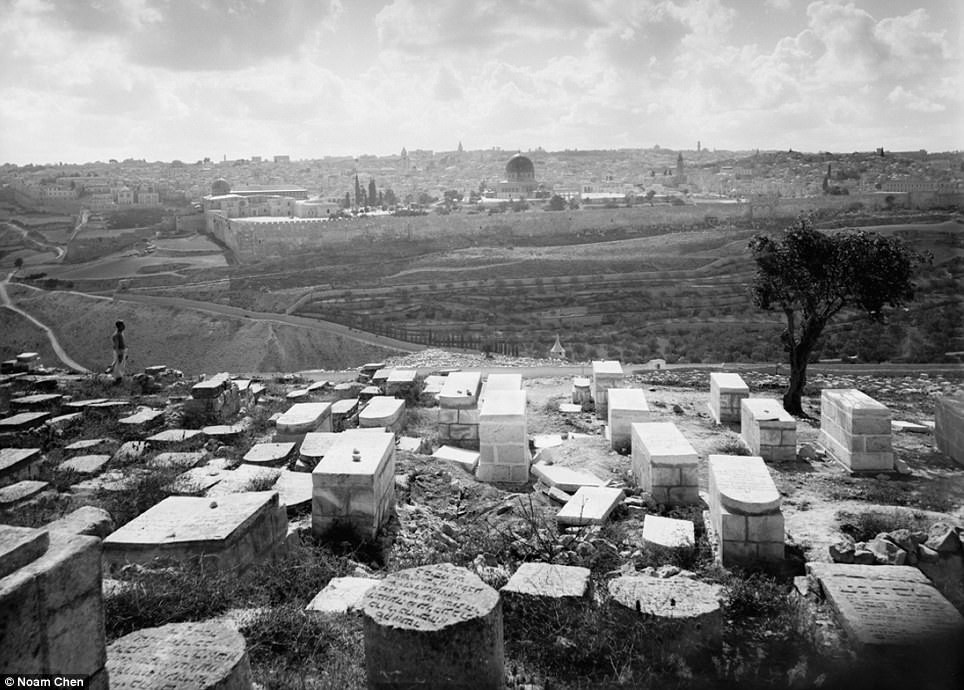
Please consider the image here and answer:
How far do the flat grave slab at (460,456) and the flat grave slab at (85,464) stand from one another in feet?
10.6

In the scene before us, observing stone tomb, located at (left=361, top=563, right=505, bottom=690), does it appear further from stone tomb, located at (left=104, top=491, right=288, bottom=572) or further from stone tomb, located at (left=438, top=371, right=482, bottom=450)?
stone tomb, located at (left=438, top=371, right=482, bottom=450)

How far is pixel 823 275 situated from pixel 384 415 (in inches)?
255

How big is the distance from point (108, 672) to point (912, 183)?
235 feet

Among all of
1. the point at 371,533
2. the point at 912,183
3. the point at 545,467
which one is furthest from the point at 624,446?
the point at 912,183

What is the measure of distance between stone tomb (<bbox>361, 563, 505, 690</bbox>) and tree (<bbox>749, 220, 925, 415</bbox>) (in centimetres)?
872

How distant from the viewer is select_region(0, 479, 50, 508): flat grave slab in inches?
226

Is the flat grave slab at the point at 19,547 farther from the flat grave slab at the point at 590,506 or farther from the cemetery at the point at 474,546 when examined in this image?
the flat grave slab at the point at 590,506

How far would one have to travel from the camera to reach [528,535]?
551cm

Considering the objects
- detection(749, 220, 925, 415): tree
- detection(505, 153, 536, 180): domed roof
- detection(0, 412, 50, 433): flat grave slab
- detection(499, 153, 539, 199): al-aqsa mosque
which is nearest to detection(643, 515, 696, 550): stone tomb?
detection(749, 220, 925, 415): tree

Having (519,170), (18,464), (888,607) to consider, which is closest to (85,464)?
(18,464)

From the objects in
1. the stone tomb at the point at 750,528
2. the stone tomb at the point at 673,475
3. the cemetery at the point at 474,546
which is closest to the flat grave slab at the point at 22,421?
the cemetery at the point at 474,546

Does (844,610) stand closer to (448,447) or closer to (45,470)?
(448,447)

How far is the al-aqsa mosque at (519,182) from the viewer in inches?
3085

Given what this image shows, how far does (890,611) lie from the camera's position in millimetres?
3809
